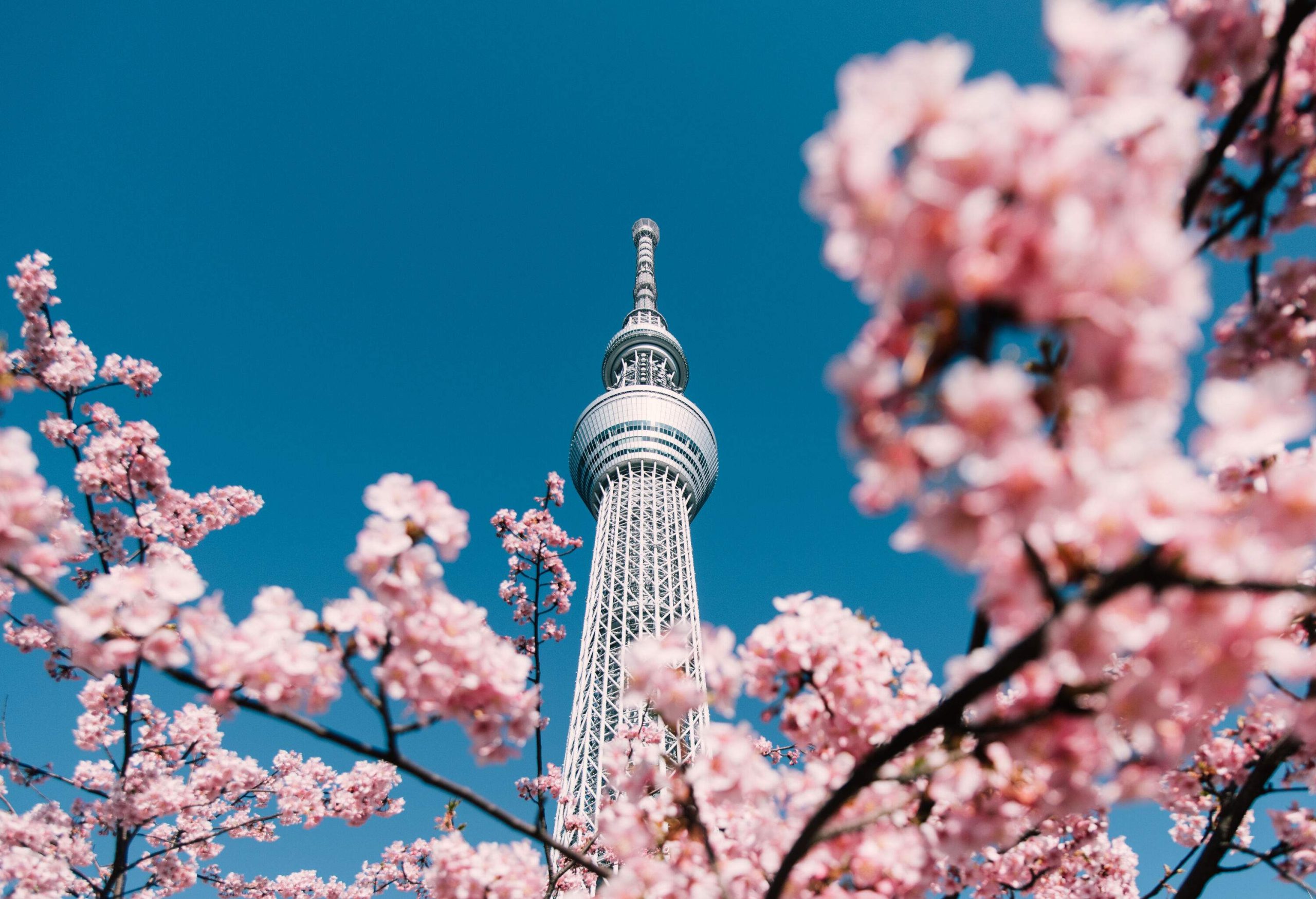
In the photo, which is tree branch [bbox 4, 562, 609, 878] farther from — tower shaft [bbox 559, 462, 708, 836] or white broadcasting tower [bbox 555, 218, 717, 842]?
white broadcasting tower [bbox 555, 218, 717, 842]

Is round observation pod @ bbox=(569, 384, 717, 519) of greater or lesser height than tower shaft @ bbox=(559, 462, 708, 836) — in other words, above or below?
above

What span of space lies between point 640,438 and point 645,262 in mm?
21404

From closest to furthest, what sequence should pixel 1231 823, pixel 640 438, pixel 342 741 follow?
pixel 342 741
pixel 1231 823
pixel 640 438

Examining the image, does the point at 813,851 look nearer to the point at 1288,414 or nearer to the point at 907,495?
the point at 907,495

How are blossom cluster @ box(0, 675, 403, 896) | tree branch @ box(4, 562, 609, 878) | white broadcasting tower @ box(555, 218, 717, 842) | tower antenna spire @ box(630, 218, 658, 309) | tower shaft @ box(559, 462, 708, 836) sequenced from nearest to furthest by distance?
tree branch @ box(4, 562, 609, 878) → blossom cluster @ box(0, 675, 403, 896) → tower shaft @ box(559, 462, 708, 836) → white broadcasting tower @ box(555, 218, 717, 842) → tower antenna spire @ box(630, 218, 658, 309)

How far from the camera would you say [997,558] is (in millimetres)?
1080

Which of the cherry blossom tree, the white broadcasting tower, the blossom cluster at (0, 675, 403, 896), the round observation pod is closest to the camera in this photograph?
the cherry blossom tree

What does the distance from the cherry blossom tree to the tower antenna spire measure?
5347 cm

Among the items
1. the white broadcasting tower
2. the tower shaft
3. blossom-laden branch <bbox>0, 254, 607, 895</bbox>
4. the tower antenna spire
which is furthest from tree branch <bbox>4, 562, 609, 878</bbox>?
the tower antenna spire

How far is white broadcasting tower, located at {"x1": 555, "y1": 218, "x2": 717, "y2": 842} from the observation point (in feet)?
113

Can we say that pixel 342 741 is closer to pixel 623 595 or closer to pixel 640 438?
pixel 623 595

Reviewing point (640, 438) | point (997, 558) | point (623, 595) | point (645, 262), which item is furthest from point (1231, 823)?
point (645, 262)

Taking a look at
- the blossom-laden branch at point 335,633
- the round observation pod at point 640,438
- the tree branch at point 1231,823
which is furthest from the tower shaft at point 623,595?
the blossom-laden branch at point 335,633

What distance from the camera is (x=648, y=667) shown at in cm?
228
